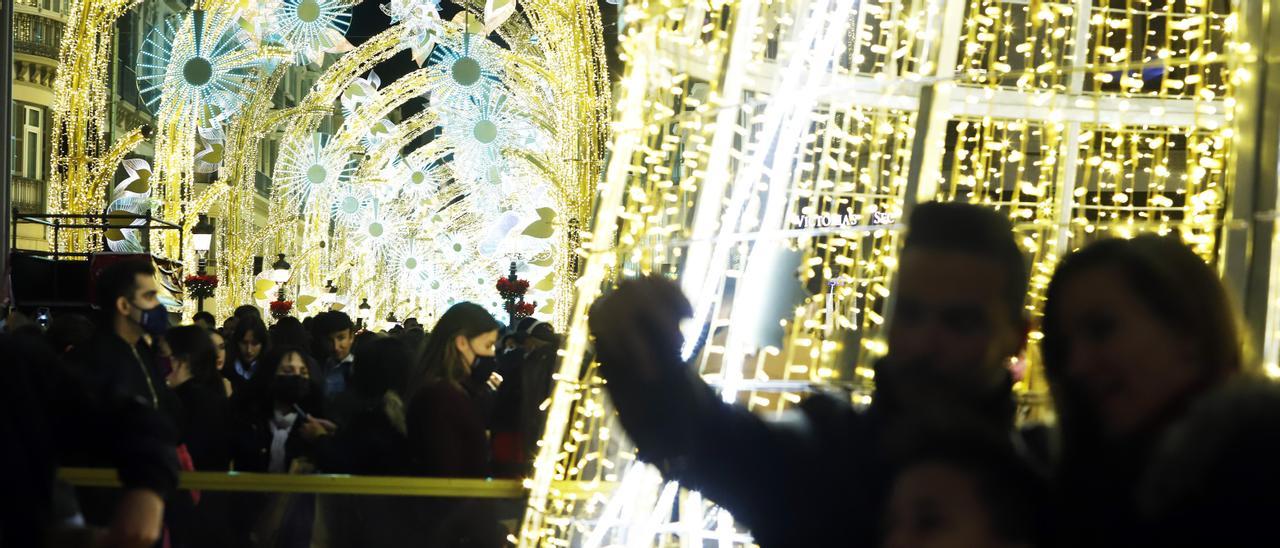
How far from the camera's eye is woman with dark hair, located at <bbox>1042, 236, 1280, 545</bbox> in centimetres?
192

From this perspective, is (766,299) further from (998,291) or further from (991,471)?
(991,471)

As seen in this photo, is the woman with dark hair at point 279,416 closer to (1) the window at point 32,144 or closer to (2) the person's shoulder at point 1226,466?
(2) the person's shoulder at point 1226,466

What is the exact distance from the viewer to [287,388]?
8.02 m

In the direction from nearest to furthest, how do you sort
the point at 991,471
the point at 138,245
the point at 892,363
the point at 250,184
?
the point at 991,471 → the point at 892,363 → the point at 138,245 → the point at 250,184

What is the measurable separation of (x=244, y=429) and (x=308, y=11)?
12075mm

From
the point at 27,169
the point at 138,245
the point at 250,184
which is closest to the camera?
the point at 138,245

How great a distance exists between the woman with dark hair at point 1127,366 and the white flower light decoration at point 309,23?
1754 cm

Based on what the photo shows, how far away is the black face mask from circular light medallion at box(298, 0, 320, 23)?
1170 cm

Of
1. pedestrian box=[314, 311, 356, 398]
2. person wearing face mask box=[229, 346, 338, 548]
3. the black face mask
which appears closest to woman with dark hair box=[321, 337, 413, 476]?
person wearing face mask box=[229, 346, 338, 548]

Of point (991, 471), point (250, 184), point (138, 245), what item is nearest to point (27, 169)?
point (250, 184)

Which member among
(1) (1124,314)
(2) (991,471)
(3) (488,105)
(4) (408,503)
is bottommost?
(4) (408,503)

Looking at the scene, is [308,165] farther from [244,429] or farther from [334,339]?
[244,429]

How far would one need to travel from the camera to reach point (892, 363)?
2.40m

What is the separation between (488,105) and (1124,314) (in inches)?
873
